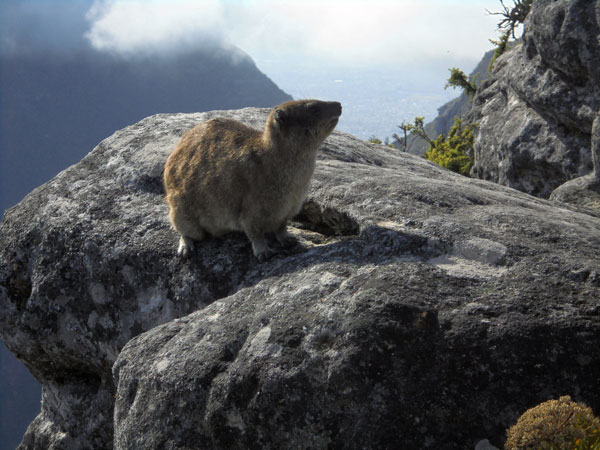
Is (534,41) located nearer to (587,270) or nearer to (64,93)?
(587,270)

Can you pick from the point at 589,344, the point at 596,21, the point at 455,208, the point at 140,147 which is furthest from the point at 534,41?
the point at 589,344

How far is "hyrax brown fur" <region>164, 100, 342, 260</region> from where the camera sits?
232 inches

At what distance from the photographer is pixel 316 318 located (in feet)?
13.9

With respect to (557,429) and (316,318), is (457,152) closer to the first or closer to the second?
(316,318)

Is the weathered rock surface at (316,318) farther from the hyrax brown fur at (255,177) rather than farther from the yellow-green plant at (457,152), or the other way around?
the yellow-green plant at (457,152)

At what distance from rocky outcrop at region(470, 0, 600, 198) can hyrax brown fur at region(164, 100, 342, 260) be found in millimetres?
7087

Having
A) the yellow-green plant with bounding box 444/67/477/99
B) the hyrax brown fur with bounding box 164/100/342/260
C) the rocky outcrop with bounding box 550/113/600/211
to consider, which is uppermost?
the yellow-green plant with bounding box 444/67/477/99

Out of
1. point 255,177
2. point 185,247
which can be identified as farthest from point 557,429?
point 185,247

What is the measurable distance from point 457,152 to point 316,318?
1490 centimetres

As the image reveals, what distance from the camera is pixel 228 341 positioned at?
4.46 metres

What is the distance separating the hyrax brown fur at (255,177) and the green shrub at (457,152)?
1226 centimetres

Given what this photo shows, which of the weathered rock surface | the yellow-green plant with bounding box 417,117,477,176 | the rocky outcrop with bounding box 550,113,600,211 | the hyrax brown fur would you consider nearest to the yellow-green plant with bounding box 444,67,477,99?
the yellow-green plant with bounding box 417,117,477,176

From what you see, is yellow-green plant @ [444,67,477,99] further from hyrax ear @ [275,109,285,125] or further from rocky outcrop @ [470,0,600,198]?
hyrax ear @ [275,109,285,125]

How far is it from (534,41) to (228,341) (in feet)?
36.3
